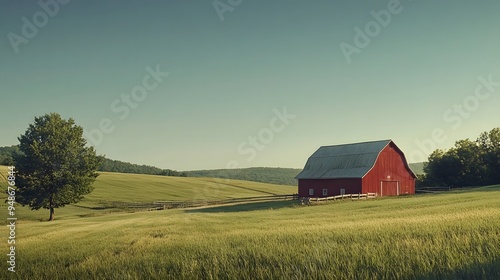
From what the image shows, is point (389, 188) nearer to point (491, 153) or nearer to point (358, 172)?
point (358, 172)

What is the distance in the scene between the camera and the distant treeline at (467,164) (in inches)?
2822

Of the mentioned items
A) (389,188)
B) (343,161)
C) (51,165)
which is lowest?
(389,188)

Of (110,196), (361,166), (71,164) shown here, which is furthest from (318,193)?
(110,196)

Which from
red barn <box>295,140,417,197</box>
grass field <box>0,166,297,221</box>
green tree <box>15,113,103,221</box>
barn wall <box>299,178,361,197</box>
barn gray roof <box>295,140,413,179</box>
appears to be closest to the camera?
green tree <box>15,113,103,221</box>

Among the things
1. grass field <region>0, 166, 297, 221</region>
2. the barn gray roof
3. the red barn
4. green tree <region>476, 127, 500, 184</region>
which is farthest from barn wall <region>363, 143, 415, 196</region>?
grass field <region>0, 166, 297, 221</region>

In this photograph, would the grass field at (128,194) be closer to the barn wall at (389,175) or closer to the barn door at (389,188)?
the barn wall at (389,175)

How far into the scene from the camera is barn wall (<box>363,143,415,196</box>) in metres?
59.4

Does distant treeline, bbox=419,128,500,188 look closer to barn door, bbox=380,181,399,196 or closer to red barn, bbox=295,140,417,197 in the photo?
red barn, bbox=295,140,417,197

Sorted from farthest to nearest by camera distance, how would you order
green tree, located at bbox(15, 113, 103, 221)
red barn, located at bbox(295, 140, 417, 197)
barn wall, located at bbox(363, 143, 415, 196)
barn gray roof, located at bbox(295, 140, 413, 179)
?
barn gray roof, located at bbox(295, 140, 413, 179)
barn wall, located at bbox(363, 143, 415, 196)
red barn, located at bbox(295, 140, 417, 197)
green tree, located at bbox(15, 113, 103, 221)

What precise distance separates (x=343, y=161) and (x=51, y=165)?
39.9 m

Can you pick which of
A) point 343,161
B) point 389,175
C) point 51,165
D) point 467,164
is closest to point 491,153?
point 467,164

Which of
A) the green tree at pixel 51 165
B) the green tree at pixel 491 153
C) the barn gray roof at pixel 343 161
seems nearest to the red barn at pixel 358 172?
the barn gray roof at pixel 343 161

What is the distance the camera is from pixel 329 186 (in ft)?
202

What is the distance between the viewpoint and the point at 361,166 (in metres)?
60.6
